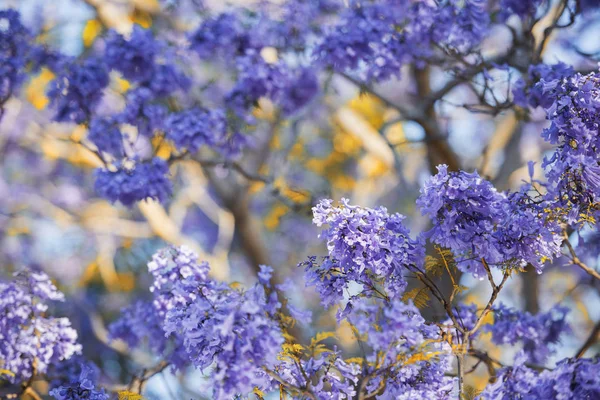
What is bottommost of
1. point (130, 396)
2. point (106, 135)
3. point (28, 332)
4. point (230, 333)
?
point (28, 332)

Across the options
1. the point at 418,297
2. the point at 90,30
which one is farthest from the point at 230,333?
the point at 90,30

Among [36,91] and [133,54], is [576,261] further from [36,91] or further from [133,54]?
[36,91]

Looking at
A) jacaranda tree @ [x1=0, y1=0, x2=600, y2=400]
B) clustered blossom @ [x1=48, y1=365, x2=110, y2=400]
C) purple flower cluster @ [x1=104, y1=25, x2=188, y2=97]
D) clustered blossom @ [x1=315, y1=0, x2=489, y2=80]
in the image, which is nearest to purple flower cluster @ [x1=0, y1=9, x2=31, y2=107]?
jacaranda tree @ [x1=0, y1=0, x2=600, y2=400]

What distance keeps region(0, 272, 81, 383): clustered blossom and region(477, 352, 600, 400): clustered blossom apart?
2.55 meters

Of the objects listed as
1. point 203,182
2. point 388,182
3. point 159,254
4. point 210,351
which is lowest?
point 210,351

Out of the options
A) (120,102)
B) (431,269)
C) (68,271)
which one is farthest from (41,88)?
(431,269)

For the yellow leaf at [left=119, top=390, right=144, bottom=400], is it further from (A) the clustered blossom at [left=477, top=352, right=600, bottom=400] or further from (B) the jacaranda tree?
(A) the clustered blossom at [left=477, top=352, right=600, bottom=400]

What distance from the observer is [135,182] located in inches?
→ 184

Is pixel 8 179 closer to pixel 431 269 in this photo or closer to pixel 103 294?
pixel 103 294

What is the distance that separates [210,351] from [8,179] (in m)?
10.3

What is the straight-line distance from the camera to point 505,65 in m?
4.61

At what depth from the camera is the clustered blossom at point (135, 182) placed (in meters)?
4.66

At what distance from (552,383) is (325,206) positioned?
1.15m

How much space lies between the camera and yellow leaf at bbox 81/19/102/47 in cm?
773
